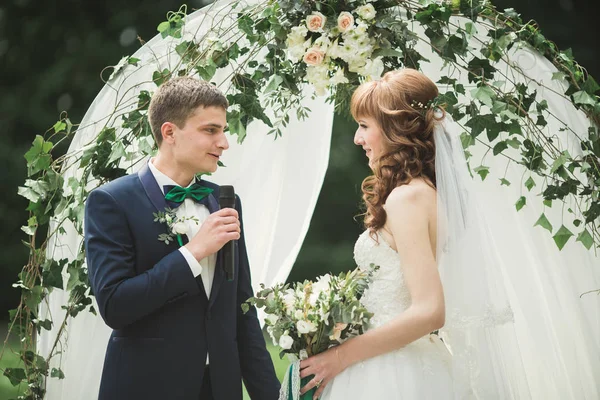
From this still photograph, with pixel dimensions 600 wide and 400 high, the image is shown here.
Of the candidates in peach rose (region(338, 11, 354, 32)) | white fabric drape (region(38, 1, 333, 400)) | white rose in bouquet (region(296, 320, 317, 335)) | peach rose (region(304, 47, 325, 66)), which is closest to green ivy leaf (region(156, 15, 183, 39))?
white fabric drape (region(38, 1, 333, 400))

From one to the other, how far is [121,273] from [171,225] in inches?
10.3

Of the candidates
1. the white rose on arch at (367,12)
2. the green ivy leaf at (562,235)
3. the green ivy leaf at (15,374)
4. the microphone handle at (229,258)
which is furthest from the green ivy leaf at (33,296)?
the green ivy leaf at (562,235)

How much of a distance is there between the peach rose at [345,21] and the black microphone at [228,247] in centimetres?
108

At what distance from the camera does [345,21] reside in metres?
3.53

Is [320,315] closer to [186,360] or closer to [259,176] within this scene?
[186,360]

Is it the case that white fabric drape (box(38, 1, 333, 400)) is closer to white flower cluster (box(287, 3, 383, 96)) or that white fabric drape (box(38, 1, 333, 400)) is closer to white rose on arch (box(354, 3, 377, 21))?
white flower cluster (box(287, 3, 383, 96))

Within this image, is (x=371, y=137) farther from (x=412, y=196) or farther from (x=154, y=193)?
(x=154, y=193)

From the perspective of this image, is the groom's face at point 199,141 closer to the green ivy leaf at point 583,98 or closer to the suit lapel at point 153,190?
the suit lapel at point 153,190

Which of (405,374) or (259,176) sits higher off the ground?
(259,176)

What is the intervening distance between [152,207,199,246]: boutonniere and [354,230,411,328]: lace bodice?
73 centimetres

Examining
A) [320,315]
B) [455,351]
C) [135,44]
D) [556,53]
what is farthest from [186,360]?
[135,44]

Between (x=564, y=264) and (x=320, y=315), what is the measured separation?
5.14ft

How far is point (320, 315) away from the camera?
2.89 meters

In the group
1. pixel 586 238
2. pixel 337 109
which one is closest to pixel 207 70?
pixel 337 109
